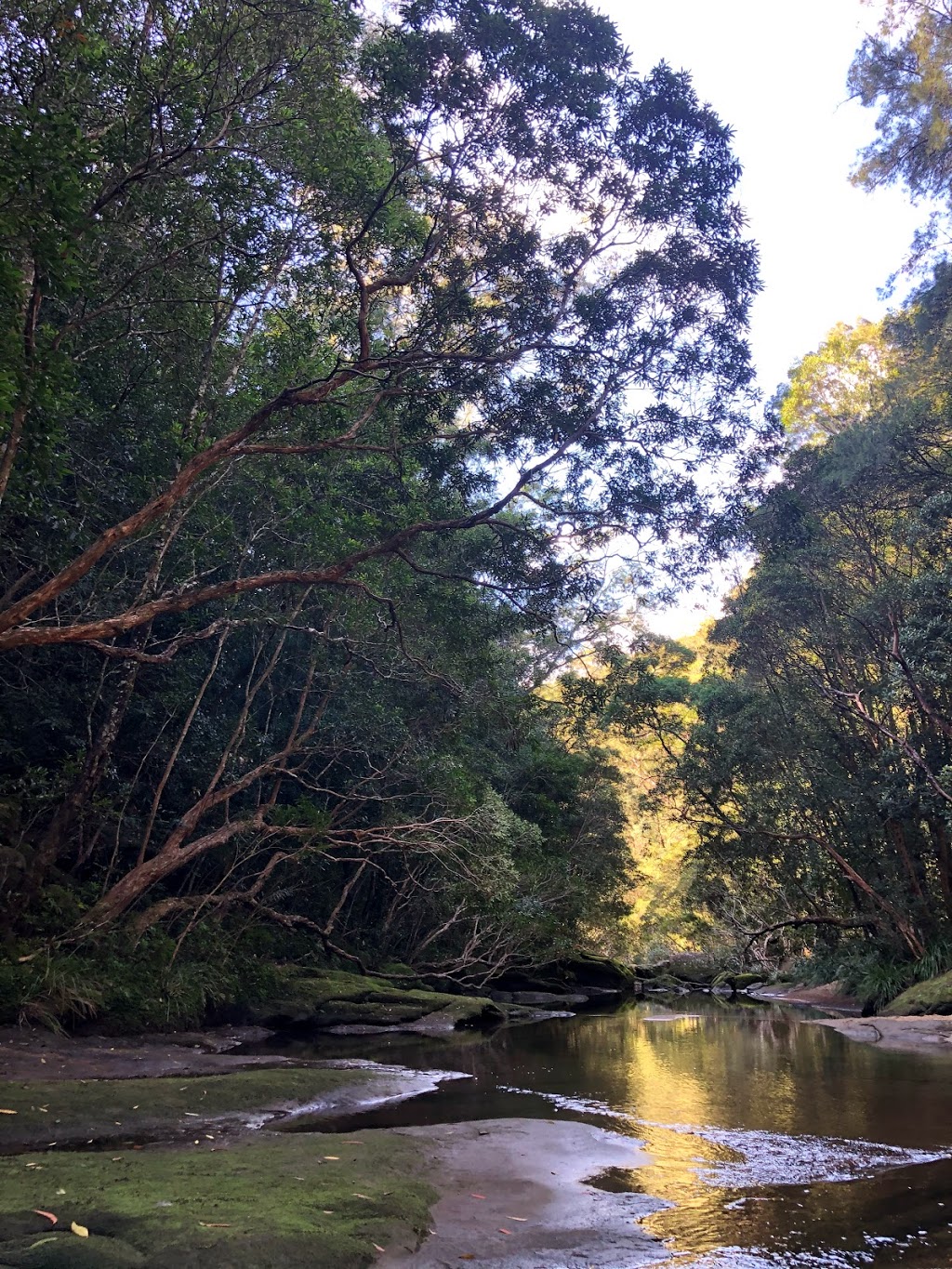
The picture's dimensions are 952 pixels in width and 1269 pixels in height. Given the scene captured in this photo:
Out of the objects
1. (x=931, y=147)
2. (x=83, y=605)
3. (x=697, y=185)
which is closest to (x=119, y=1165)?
(x=83, y=605)

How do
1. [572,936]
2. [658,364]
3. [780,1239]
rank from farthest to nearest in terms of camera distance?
[572,936] → [658,364] → [780,1239]

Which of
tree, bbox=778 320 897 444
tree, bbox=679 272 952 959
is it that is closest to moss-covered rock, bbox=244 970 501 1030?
tree, bbox=679 272 952 959

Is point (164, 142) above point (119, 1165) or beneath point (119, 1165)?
above

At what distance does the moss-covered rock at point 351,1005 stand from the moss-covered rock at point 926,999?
742cm

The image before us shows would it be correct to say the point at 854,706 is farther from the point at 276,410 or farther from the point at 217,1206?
the point at 217,1206

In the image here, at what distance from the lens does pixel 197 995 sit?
1224 cm

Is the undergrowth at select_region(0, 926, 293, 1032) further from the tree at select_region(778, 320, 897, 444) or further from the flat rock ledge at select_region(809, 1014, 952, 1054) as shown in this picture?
the tree at select_region(778, 320, 897, 444)

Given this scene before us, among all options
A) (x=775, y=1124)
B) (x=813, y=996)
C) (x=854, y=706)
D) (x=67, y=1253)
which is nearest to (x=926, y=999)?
(x=854, y=706)

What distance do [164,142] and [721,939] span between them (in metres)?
26.8

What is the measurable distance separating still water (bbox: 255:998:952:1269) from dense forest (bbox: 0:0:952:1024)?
3.73m

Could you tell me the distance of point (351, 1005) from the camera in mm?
14086

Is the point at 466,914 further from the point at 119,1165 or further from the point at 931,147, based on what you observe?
the point at 931,147

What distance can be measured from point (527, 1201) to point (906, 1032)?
1025cm

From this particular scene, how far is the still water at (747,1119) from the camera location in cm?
454
